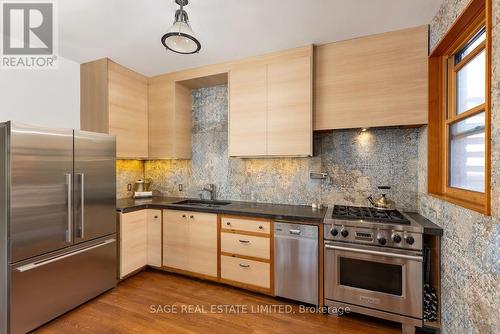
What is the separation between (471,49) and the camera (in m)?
1.63

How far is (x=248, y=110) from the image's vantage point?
8.82ft

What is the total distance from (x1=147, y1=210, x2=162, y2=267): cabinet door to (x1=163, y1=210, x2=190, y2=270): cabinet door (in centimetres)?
8

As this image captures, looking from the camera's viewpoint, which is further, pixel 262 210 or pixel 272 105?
pixel 272 105

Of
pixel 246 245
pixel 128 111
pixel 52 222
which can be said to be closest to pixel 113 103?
pixel 128 111

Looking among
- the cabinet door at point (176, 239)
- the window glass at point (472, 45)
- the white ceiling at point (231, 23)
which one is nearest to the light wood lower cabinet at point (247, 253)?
the cabinet door at point (176, 239)

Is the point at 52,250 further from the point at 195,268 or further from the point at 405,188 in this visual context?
the point at 405,188

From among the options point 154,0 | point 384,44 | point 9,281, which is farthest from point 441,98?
point 9,281

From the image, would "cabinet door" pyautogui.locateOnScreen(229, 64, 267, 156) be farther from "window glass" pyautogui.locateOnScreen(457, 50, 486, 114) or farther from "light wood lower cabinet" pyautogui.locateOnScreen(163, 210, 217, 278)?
"window glass" pyautogui.locateOnScreen(457, 50, 486, 114)

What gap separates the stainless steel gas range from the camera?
184 centimetres

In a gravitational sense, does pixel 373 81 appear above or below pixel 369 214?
above

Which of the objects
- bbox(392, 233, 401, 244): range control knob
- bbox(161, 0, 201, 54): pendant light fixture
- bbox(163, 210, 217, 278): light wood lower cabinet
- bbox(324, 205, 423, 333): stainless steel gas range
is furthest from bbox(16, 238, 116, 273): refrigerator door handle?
bbox(392, 233, 401, 244): range control knob

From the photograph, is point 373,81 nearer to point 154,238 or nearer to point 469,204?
point 469,204

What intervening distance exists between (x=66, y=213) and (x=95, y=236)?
0.39 m

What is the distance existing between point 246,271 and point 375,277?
A: 1.18 m
